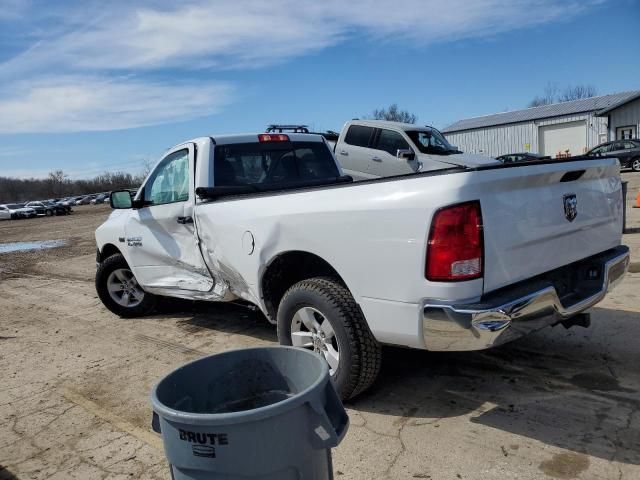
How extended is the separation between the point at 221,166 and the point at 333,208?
6.40 ft

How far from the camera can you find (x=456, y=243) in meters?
2.86

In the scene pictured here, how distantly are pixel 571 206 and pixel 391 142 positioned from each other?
25.5ft

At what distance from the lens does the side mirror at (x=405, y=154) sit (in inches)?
410

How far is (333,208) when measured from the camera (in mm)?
3395

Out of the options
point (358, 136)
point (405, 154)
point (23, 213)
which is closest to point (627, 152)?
point (358, 136)

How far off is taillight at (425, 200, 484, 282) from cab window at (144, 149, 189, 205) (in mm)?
2812

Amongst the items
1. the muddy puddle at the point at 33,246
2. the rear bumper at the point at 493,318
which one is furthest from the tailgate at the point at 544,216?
the muddy puddle at the point at 33,246

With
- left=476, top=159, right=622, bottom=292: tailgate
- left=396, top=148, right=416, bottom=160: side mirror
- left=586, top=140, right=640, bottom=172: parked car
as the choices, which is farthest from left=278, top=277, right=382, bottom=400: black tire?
left=586, top=140, right=640, bottom=172: parked car

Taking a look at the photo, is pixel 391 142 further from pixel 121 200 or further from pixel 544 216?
pixel 544 216

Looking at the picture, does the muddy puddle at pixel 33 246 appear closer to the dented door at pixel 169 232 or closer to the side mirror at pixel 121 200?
the side mirror at pixel 121 200

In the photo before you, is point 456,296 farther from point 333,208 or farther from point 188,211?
point 188,211

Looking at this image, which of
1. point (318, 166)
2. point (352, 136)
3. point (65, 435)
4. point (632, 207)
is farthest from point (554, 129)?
point (65, 435)

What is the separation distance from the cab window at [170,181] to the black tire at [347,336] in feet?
6.71

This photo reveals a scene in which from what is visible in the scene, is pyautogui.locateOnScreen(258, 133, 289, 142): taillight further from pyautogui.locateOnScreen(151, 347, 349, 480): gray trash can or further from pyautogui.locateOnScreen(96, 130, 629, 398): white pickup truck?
pyautogui.locateOnScreen(151, 347, 349, 480): gray trash can
